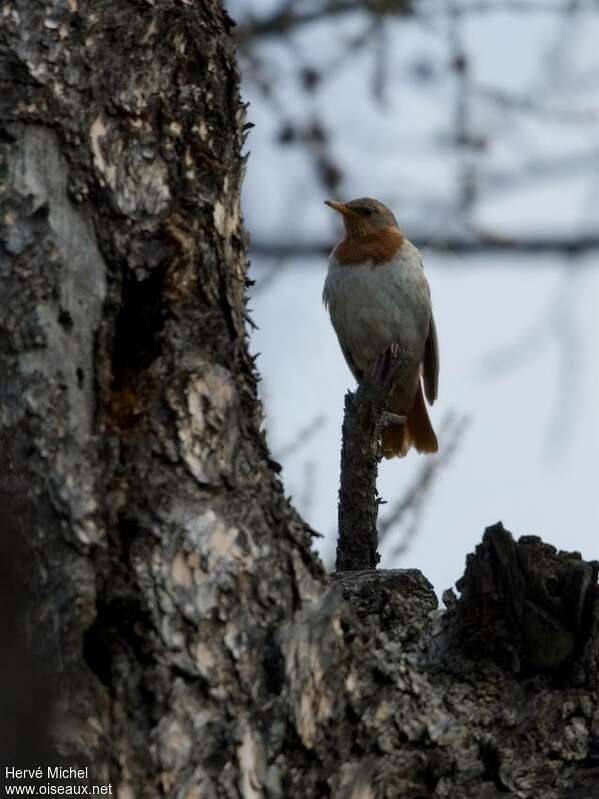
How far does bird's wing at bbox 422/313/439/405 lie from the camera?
7156 mm

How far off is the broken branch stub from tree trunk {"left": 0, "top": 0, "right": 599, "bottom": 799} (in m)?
0.81

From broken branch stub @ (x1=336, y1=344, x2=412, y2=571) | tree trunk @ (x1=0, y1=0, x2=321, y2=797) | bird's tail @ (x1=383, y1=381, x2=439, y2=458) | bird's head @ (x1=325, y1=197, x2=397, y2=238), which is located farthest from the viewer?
bird's head @ (x1=325, y1=197, x2=397, y2=238)

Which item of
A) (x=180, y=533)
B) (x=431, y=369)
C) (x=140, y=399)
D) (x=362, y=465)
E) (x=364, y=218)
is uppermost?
(x=364, y=218)

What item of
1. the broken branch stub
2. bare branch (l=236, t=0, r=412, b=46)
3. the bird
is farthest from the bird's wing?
the broken branch stub

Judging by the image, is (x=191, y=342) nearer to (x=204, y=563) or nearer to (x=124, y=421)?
(x=124, y=421)

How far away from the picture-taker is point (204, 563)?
2.58 metres

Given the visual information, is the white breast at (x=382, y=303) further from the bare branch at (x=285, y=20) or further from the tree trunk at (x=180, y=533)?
the tree trunk at (x=180, y=533)

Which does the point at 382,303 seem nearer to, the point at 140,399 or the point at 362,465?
the point at 362,465

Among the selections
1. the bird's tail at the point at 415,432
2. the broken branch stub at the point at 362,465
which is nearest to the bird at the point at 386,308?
the bird's tail at the point at 415,432

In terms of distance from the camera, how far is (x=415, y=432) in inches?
277

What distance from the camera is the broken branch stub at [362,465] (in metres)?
3.94

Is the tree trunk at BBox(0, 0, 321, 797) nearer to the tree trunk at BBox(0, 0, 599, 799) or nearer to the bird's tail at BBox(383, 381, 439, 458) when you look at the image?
the tree trunk at BBox(0, 0, 599, 799)

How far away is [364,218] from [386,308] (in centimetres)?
66

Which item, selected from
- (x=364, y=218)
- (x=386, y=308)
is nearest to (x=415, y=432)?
(x=386, y=308)
